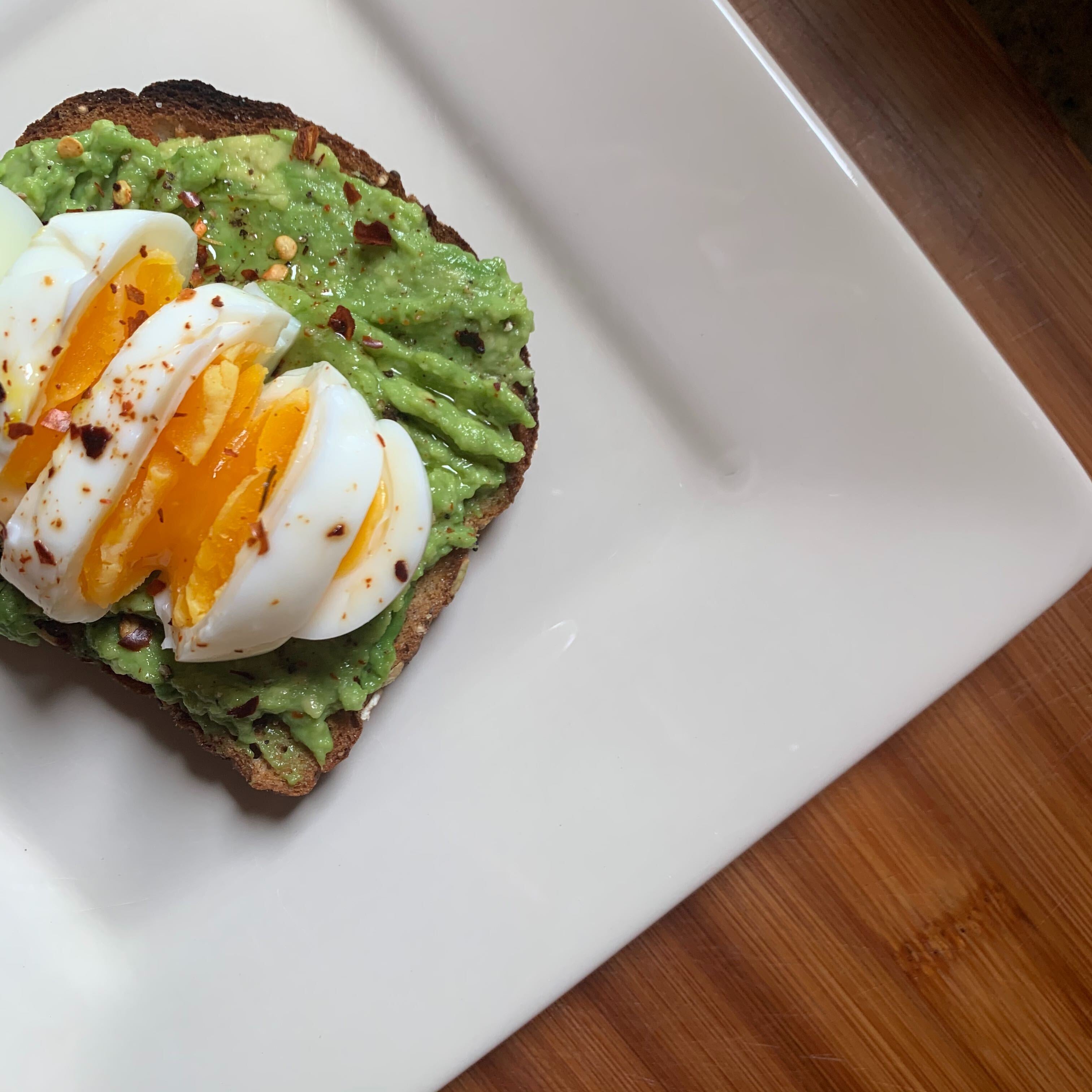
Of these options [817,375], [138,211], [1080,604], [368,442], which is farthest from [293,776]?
[1080,604]

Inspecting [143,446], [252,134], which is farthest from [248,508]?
[252,134]

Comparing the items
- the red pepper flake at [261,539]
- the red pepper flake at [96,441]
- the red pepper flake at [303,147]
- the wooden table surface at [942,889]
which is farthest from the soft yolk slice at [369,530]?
the wooden table surface at [942,889]

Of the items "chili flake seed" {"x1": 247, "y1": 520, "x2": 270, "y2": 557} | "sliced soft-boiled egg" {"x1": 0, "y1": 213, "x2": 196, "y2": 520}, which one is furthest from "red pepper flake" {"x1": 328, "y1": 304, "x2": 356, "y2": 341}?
"chili flake seed" {"x1": 247, "y1": 520, "x2": 270, "y2": 557}

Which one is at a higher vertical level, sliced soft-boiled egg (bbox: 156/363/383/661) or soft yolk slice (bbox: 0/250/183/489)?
soft yolk slice (bbox: 0/250/183/489)

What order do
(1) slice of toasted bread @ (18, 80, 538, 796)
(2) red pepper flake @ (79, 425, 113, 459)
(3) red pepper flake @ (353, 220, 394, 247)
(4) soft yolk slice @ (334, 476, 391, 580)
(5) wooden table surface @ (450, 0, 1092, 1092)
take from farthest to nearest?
(5) wooden table surface @ (450, 0, 1092, 1092) → (1) slice of toasted bread @ (18, 80, 538, 796) → (3) red pepper flake @ (353, 220, 394, 247) → (4) soft yolk slice @ (334, 476, 391, 580) → (2) red pepper flake @ (79, 425, 113, 459)

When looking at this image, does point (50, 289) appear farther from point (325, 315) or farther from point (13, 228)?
point (325, 315)

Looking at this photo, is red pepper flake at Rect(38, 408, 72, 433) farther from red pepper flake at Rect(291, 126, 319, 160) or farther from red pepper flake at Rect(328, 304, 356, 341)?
red pepper flake at Rect(291, 126, 319, 160)

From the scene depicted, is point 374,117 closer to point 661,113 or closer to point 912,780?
point 661,113
